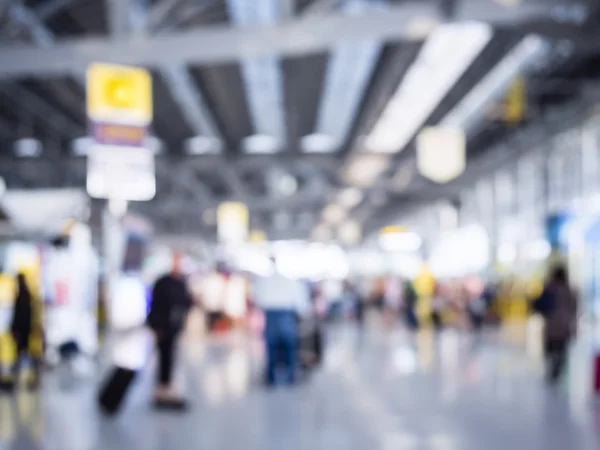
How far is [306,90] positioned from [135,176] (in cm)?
1204

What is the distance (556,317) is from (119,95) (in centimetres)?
624

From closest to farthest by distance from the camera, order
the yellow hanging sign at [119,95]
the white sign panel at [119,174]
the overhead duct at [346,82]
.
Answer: the white sign panel at [119,174], the yellow hanging sign at [119,95], the overhead duct at [346,82]

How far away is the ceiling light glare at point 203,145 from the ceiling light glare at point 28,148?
465cm

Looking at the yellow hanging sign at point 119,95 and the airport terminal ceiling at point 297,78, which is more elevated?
the airport terminal ceiling at point 297,78

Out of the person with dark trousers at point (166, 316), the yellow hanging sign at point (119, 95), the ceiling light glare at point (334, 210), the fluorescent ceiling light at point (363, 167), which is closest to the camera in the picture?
the yellow hanging sign at point (119, 95)

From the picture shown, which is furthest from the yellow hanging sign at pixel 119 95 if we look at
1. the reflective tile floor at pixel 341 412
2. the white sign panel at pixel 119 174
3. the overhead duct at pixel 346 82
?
the overhead duct at pixel 346 82

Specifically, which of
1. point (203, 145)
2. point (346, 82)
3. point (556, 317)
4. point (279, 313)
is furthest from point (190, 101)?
point (556, 317)

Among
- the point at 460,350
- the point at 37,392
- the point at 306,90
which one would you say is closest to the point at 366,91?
the point at 306,90

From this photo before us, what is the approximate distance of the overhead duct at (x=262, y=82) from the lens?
14.5m

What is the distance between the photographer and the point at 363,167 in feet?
91.5

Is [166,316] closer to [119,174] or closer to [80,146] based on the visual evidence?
[119,174]

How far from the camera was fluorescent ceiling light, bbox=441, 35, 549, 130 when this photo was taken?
16.7 meters

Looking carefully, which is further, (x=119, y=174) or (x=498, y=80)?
(x=498, y=80)

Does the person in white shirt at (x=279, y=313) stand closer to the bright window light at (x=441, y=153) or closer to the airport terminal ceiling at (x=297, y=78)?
the airport terminal ceiling at (x=297, y=78)
